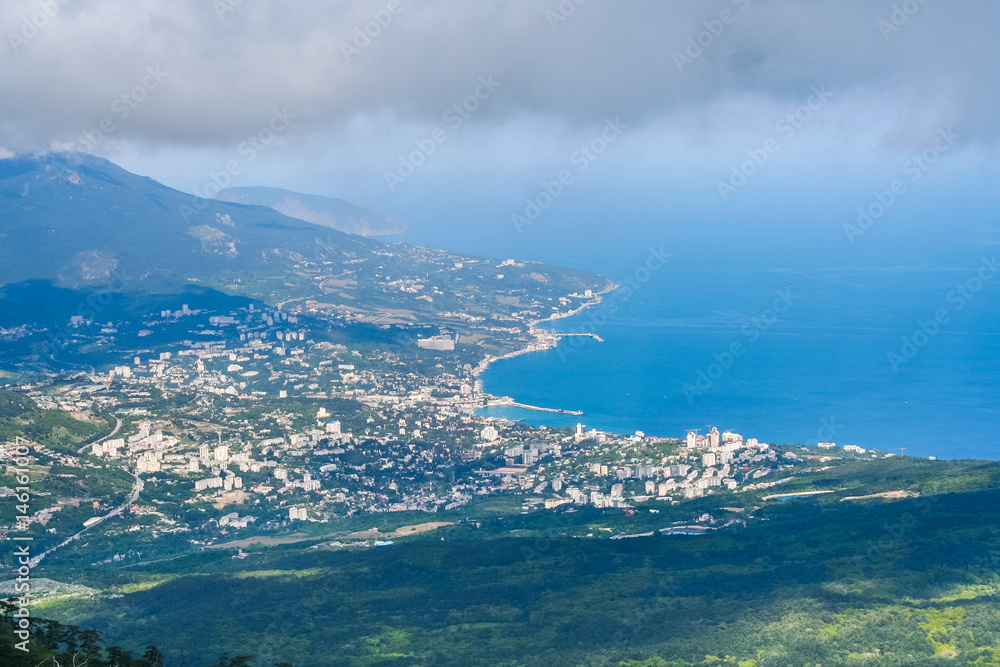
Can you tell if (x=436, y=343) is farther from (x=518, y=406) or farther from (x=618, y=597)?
(x=618, y=597)

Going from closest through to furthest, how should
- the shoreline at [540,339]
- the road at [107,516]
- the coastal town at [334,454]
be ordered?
the road at [107,516], the coastal town at [334,454], the shoreline at [540,339]

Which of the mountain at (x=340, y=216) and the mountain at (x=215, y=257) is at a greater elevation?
the mountain at (x=340, y=216)

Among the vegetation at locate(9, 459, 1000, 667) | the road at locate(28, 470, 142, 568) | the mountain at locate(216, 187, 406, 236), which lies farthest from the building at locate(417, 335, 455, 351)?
the mountain at locate(216, 187, 406, 236)

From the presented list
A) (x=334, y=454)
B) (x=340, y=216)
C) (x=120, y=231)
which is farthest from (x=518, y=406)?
(x=340, y=216)

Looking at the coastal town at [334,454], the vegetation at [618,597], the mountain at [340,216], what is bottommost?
the vegetation at [618,597]

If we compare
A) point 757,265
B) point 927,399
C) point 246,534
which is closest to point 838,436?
point 927,399

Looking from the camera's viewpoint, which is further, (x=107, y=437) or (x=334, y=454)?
(x=334, y=454)

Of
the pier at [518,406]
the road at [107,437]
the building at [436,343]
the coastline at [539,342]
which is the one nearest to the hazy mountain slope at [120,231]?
the building at [436,343]

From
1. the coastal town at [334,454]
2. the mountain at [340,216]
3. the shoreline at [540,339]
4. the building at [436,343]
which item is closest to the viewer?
the coastal town at [334,454]

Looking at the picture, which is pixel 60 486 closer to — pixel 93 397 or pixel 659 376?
pixel 93 397

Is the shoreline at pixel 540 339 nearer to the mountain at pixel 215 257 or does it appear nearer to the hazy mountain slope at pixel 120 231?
the mountain at pixel 215 257

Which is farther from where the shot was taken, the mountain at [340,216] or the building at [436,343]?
the mountain at [340,216]
